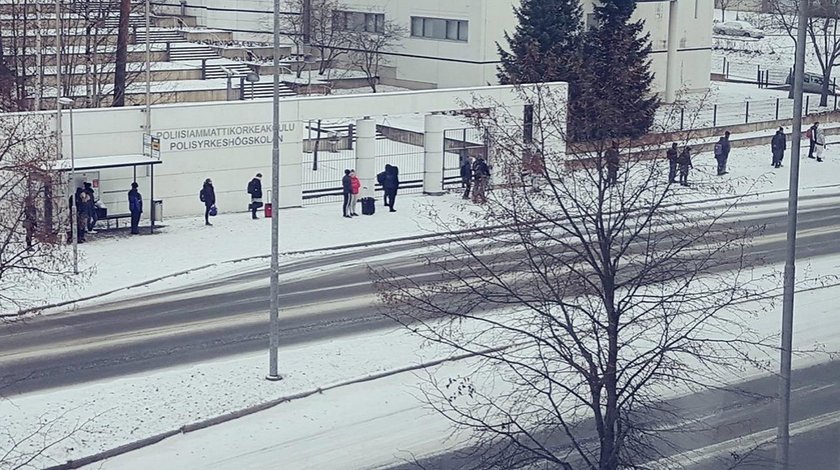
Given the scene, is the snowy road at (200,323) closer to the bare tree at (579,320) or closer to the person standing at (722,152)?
the bare tree at (579,320)

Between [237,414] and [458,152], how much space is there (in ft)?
75.0

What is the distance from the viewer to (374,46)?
56969 mm

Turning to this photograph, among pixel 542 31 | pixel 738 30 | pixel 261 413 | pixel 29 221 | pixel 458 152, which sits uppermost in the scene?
pixel 738 30

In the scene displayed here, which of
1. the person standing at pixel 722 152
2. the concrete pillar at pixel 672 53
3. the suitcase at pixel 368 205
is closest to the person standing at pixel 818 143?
the person standing at pixel 722 152

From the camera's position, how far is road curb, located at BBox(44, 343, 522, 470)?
18266mm

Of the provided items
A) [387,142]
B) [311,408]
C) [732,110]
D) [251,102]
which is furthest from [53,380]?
[732,110]

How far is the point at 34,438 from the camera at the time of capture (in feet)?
61.8

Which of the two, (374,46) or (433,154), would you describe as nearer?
(433,154)

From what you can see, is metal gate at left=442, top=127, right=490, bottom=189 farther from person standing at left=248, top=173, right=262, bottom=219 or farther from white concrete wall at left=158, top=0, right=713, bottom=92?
white concrete wall at left=158, top=0, right=713, bottom=92

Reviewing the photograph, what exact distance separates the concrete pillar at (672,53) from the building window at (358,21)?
40.2 ft

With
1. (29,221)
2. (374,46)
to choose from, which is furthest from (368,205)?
(374,46)

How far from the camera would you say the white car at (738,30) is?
8494 centimetres

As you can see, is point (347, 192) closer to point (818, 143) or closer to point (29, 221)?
point (29, 221)

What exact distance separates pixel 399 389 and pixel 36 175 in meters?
7.60
